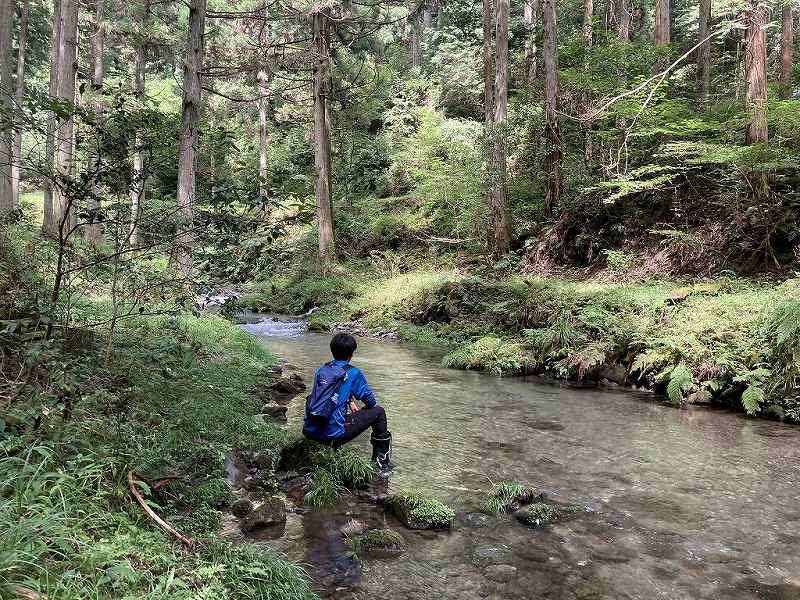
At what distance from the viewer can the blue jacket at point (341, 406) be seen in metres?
5.27

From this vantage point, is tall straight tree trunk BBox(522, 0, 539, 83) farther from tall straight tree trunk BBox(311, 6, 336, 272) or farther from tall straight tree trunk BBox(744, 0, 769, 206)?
tall straight tree trunk BBox(744, 0, 769, 206)

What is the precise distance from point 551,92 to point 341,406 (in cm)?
1438

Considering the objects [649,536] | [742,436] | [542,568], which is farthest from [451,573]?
[742,436]

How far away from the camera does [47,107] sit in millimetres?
4090

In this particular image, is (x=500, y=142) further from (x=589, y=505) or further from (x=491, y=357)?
(x=589, y=505)

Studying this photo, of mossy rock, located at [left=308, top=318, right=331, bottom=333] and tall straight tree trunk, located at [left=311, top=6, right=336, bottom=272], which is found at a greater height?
tall straight tree trunk, located at [left=311, top=6, right=336, bottom=272]

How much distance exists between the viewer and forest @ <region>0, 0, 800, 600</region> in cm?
353

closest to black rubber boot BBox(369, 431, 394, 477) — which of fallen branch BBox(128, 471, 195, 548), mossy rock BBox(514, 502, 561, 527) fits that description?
mossy rock BBox(514, 502, 561, 527)

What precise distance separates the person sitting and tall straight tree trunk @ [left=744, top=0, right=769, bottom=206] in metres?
10.5

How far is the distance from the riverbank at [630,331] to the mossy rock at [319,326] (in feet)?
0.18

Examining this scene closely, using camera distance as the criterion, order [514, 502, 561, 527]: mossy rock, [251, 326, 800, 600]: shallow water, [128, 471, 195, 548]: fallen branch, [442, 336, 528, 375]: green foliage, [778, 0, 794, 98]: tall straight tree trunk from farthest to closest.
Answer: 1. [778, 0, 794, 98]: tall straight tree trunk
2. [442, 336, 528, 375]: green foliage
3. [514, 502, 561, 527]: mossy rock
4. [251, 326, 800, 600]: shallow water
5. [128, 471, 195, 548]: fallen branch

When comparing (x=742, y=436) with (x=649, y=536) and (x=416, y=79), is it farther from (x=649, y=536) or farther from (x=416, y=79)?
(x=416, y=79)

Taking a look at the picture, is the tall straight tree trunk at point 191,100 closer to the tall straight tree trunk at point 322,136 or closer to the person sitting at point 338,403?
the person sitting at point 338,403

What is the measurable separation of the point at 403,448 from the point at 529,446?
60.2 inches
